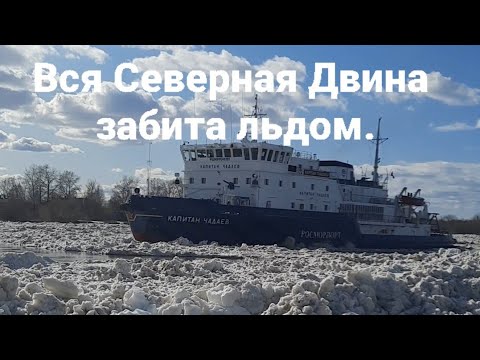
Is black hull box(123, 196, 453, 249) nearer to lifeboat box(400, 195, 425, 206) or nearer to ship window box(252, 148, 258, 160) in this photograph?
ship window box(252, 148, 258, 160)

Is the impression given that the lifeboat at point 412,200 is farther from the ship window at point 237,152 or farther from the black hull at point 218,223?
the ship window at point 237,152

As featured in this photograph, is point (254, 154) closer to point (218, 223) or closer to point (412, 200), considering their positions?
point (218, 223)

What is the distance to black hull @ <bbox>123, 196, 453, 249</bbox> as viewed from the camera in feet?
87.5

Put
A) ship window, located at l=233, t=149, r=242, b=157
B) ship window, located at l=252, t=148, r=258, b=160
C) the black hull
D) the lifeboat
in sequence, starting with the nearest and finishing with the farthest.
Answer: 1. the black hull
2. ship window, located at l=252, t=148, r=258, b=160
3. ship window, located at l=233, t=149, r=242, b=157
4. the lifeboat

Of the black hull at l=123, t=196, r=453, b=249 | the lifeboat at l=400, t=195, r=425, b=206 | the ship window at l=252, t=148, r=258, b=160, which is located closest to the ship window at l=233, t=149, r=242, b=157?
the ship window at l=252, t=148, r=258, b=160

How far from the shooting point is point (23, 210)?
191ft

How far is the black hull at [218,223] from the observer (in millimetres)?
26656

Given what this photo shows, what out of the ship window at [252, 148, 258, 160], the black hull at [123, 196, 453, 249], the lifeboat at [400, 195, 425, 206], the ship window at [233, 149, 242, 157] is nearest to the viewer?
the black hull at [123, 196, 453, 249]

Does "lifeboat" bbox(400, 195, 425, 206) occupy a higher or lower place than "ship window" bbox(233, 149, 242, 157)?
lower

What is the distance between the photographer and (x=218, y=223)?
27.3 m

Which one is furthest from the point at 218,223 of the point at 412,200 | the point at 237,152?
the point at 412,200
